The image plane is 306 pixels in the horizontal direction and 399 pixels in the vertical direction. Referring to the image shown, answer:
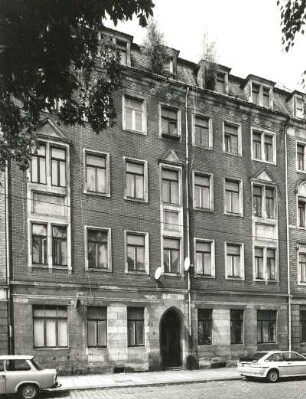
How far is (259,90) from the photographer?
35469 mm

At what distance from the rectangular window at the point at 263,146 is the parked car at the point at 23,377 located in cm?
1871

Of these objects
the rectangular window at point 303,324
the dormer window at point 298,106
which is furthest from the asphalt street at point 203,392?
the dormer window at point 298,106

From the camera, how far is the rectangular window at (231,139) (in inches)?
1318

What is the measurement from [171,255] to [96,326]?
5439 mm

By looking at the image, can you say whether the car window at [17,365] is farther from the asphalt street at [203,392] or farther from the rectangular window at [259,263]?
the rectangular window at [259,263]

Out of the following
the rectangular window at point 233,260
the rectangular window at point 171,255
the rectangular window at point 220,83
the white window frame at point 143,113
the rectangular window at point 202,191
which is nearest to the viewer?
the white window frame at point 143,113

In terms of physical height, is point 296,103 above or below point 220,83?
below

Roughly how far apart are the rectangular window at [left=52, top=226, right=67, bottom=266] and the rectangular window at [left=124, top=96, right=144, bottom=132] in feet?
20.0

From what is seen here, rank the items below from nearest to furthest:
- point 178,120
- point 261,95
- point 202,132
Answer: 1. point 178,120
2. point 202,132
3. point 261,95

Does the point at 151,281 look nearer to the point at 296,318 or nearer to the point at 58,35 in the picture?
the point at 296,318

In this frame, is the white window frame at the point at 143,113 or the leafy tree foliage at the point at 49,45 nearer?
the leafy tree foliage at the point at 49,45

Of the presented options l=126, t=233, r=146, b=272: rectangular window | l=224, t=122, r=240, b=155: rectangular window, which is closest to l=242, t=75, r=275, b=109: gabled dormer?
l=224, t=122, r=240, b=155: rectangular window

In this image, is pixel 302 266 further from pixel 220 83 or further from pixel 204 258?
pixel 220 83

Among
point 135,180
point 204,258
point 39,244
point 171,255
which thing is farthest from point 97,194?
point 204,258
